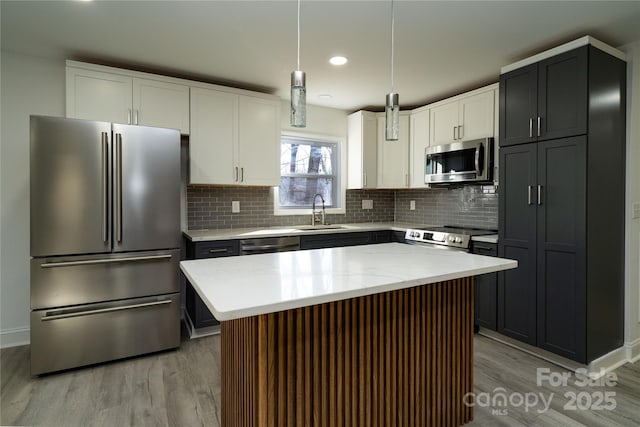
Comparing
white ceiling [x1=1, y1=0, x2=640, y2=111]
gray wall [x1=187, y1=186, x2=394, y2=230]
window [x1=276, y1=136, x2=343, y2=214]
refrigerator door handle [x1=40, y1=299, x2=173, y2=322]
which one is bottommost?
refrigerator door handle [x1=40, y1=299, x2=173, y2=322]

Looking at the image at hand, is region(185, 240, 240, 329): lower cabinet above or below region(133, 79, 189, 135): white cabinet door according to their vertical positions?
below

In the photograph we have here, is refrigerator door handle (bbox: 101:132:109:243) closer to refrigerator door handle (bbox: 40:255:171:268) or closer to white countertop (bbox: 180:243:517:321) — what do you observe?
refrigerator door handle (bbox: 40:255:171:268)

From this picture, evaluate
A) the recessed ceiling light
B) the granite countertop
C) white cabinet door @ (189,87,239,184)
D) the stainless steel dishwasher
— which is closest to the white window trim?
the granite countertop

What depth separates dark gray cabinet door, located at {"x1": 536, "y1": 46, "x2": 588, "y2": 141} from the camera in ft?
7.83

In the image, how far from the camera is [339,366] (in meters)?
1.48

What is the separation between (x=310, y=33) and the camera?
2.47 meters

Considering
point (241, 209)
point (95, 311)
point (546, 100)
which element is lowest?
point (95, 311)

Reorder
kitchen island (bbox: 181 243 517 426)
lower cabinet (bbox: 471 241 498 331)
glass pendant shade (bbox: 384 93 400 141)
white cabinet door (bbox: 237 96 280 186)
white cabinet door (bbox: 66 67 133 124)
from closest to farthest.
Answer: kitchen island (bbox: 181 243 517 426)
glass pendant shade (bbox: 384 93 400 141)
white cabinet door (bbox: 66 67 133 124)
lower cabinet (bbox: 471 241 498 331)
white cabinet door (bbox: 237 96 280 186)

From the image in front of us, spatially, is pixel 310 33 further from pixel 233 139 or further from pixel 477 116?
pixel 477 116

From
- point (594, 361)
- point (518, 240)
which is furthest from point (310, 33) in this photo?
point (594, 361)

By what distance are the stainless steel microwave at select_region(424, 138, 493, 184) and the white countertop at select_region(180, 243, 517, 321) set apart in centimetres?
159

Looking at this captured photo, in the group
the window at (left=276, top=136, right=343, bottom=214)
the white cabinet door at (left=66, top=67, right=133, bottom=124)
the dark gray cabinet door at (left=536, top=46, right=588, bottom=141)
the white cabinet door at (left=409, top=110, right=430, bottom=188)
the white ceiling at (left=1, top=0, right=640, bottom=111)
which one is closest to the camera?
the white ceiling at (left=1, top=0, right=640, bottom=111)

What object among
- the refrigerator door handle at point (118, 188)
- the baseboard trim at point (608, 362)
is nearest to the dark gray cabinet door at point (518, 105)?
the baseboard trim at point (608, 362)

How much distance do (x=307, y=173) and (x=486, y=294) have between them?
2337 mm
